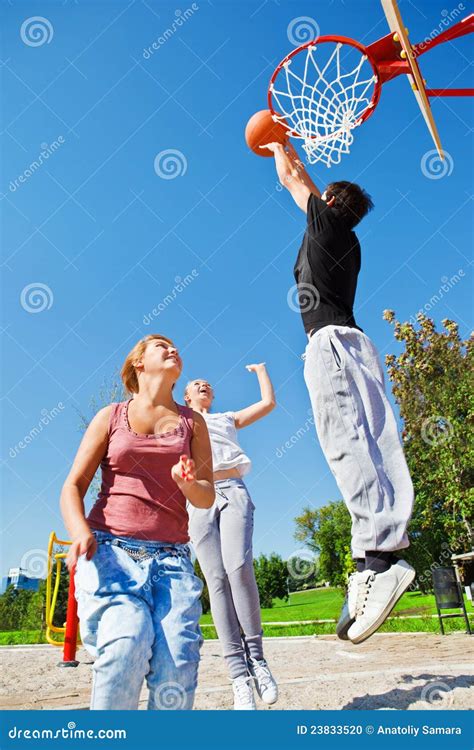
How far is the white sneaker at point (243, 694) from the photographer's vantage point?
336 centimetres

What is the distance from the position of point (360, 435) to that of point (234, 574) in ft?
4.76

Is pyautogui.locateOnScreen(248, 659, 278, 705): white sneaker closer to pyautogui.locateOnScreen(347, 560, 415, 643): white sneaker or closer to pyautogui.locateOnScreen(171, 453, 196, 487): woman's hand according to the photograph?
pyautogui.locateOnScreen(347, 560, 415, 643): white sneaker

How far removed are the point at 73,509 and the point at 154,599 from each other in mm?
467

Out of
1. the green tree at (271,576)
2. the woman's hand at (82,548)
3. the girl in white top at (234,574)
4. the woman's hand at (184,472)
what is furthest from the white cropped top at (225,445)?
the green tree at (271,576)

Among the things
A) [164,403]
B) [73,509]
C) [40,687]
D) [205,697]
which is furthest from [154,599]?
[40,687]

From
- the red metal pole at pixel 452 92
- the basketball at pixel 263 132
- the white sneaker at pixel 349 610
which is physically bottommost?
the white sneaker at pixel 349 610

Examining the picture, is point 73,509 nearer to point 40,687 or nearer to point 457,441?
point 40,687

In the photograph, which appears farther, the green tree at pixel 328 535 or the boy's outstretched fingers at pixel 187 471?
the green tree at pixel 328 535

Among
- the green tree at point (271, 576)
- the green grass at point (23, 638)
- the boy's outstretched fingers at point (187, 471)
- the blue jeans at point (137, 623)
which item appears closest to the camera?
the blue jeans at point (137, 623)

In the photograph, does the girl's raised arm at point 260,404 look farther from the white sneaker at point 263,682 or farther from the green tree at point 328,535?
the green tree at point 328,535

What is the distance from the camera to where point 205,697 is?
156 inches

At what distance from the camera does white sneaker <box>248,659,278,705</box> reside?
3.48 metres

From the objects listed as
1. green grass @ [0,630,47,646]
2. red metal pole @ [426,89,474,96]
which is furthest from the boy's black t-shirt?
green grass @ [0,630,47,646]

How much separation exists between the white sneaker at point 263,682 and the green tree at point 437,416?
1600cm
